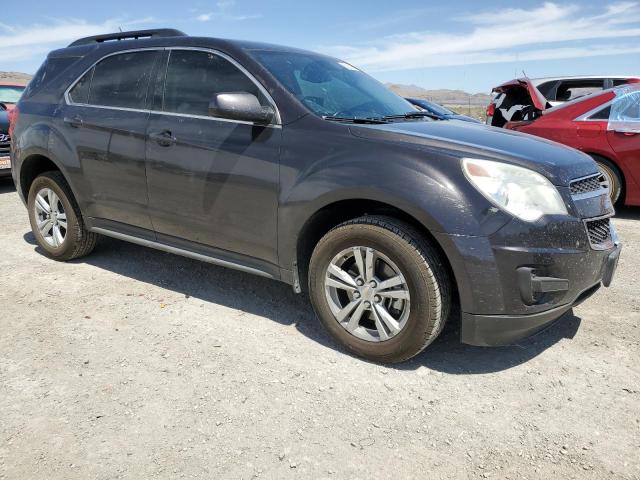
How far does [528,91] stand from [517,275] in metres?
6.49

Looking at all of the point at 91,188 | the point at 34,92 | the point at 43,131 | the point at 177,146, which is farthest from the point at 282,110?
the point at 34,92

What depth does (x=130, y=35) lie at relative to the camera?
427cm

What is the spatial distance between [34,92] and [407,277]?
3.76 metres

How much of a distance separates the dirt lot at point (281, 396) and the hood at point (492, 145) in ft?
3.55

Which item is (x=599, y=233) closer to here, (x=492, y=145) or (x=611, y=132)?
(x=492, y=145)

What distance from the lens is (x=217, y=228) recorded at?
339cm

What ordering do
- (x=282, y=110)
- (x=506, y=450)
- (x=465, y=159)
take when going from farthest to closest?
1. (x=282, y=110)
2. (x=465, y=159)
3. (x=506, y=450)

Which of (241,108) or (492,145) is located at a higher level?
(241,108)

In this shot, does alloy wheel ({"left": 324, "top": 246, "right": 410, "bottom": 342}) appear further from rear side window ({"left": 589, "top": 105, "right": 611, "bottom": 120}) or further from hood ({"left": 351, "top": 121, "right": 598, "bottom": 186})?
rear side window ({"left": 589, "top": 105, "right": 611, "bottom": 120})

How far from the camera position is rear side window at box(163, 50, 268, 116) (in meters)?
3.34

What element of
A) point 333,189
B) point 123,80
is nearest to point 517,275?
point 333,189

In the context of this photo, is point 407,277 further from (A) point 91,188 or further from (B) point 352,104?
(A) point 91,188

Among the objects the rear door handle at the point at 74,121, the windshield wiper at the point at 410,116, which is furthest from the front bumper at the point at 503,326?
the rear door handle at the point at 74,121

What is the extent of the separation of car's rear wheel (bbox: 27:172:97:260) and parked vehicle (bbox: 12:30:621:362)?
0.19 meters
